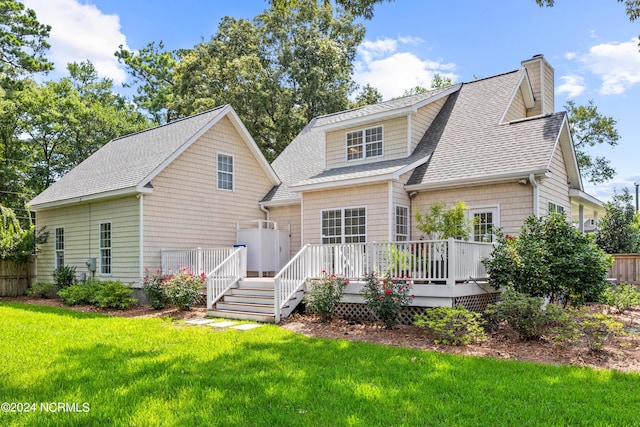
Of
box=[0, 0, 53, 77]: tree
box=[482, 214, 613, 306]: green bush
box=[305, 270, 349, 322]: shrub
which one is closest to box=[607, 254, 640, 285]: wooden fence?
box=[482, 214, 613, 306]: green bush

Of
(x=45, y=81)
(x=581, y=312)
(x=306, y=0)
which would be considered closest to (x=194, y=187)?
(x=306, y=0)

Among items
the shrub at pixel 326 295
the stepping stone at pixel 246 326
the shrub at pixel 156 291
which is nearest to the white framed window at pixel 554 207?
the shrub at pixel 326 295

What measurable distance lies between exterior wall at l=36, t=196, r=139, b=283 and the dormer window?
6.86 m

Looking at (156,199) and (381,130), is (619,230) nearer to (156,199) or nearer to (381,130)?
(381,130)

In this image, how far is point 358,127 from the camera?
48.1 ft

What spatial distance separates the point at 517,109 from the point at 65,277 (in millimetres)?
16126

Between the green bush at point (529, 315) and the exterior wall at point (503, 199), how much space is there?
3.45m

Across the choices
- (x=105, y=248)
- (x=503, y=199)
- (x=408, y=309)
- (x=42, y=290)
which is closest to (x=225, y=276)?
(x=408, y=309)

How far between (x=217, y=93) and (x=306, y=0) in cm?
1851

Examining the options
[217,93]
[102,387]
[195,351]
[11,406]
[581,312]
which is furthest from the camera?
[217,93]

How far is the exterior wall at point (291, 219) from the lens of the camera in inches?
604

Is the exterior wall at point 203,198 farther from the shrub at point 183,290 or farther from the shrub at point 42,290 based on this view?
the shrub at point 42,290

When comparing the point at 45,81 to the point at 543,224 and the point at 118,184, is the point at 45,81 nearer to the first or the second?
the point at 118,184

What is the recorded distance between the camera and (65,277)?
1520 centimetres
